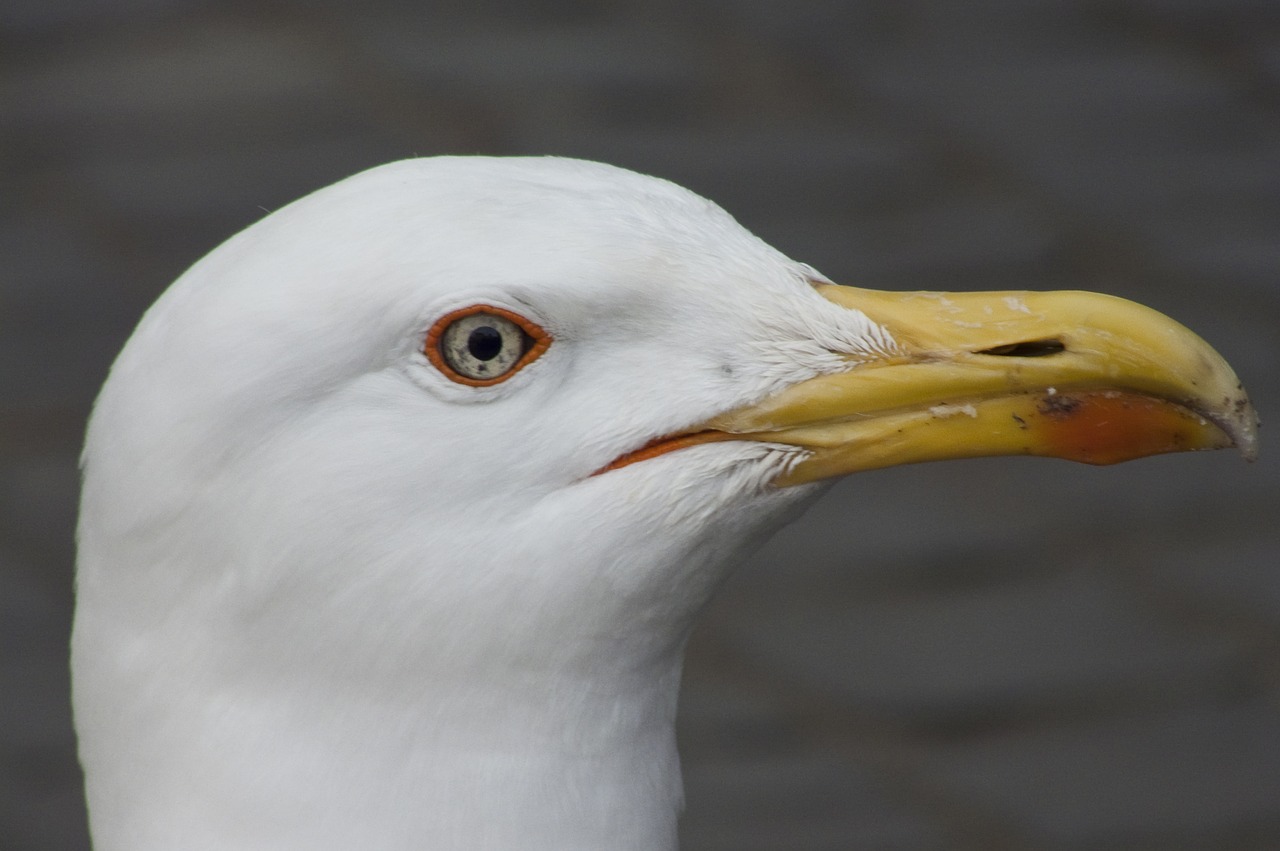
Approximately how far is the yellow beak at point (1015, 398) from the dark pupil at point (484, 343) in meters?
0.14

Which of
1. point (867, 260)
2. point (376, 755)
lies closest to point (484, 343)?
point (376, 755)

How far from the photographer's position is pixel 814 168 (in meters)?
2.11

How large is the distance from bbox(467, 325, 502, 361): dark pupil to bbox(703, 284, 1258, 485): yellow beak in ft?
0.48

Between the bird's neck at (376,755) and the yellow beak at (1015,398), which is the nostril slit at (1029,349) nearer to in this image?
the yellow beak at (1015,398)

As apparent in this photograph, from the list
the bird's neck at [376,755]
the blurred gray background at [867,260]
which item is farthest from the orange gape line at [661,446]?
the blurred gray background at [867,260]

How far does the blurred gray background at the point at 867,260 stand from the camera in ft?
6.57

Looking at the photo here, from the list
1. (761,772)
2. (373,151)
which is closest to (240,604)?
(373,151)

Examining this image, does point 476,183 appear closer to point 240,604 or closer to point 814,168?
point 240,604

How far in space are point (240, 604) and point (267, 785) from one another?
130 millimetres

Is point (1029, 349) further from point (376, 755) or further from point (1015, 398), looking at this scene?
point (376, 755)

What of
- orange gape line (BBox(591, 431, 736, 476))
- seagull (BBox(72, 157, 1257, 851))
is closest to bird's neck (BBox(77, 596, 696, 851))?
seagull (BBox(72, 157, 1257, 851))

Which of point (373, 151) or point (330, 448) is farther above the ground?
point (373, 151)

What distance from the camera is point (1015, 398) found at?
38.4 inches

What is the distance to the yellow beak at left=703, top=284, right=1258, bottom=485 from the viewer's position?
0.97m
